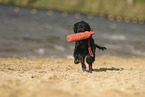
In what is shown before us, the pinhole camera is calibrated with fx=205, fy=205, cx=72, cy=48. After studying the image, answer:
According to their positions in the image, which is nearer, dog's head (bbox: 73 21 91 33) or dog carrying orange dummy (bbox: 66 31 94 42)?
dog carrying orange dummy (bbox: 66 31 94 42)

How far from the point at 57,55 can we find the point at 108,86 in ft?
21.6

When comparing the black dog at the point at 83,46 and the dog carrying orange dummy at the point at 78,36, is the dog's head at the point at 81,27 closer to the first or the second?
the black dog at the point at 83,46

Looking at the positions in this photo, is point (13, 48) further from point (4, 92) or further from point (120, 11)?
point (120, 11)

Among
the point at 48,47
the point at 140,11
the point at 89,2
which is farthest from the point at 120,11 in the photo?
the point at 48,47

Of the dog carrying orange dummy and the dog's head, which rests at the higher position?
the dog's head

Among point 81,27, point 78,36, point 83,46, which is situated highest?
point 81,27


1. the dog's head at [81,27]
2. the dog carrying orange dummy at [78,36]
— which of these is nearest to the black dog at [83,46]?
the dog's head at [81,27]

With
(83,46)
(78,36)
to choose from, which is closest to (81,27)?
(78,36)

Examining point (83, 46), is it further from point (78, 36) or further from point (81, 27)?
point (81, 27)

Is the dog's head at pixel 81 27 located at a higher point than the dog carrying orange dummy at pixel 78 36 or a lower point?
higher

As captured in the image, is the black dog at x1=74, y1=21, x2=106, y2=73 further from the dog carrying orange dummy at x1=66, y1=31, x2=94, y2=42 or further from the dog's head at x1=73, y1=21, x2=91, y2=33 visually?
the dog carrying orange dummy at x1=66, y1=31, x2=94, y2=42

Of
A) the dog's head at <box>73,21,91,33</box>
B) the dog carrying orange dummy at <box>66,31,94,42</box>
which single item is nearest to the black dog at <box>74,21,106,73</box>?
the dog's head at <box>73,21,91,33</box>

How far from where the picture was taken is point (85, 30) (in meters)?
5.42

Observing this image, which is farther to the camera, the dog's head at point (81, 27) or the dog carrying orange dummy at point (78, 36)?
the dog's head at point (81, 27)
